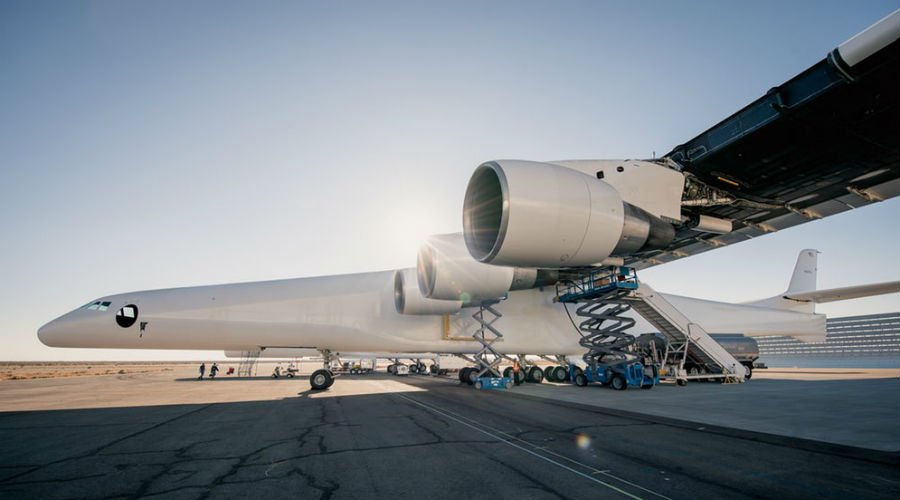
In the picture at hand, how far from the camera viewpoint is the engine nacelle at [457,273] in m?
14.1

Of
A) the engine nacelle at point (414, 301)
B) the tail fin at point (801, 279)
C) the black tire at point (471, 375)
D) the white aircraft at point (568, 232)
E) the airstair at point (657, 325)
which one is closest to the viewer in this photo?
the white aircraft at point (568, 232)

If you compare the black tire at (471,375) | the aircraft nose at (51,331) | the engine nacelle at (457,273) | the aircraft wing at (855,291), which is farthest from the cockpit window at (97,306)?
the aircraft wing at (855,291)

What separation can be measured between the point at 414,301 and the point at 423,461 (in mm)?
10651

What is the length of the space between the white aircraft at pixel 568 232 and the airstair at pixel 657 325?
17cm

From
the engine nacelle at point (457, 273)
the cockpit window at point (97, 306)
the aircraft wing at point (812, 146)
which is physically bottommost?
the cockpit window at point (97, 306)

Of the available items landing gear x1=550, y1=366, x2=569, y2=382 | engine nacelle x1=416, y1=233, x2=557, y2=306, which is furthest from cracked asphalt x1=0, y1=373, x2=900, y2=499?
landing gear x1=550, y1=366, x2=569, y2=382

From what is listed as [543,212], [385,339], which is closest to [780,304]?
[385,339]

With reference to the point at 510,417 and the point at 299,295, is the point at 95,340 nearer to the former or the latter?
the point at 299,295

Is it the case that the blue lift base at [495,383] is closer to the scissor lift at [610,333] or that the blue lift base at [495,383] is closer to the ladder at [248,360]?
the scissor lift at [610,333]

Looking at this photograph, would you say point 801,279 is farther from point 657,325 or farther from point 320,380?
point 320,380

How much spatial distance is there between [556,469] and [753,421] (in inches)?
231

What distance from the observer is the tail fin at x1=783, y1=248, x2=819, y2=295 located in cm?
2702

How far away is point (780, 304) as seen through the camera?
26391 millimetres

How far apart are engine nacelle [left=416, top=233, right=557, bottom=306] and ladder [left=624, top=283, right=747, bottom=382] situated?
7.11 meters
